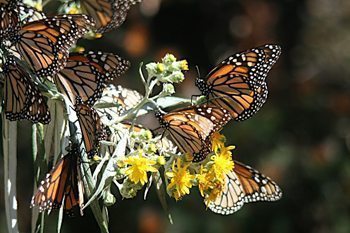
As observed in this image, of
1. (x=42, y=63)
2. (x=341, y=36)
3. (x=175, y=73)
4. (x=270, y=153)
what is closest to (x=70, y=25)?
(x=42, y=63)

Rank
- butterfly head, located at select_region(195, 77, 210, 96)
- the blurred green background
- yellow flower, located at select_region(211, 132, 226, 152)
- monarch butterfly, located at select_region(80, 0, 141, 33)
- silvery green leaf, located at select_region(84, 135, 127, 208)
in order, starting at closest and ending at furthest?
silvery green leaf, located at select_region(84, 135, 127, 208) → yellow flower, located at select_region(211, 132, 226, 152) → butterfly head, located at select_region(195, 77, 210, 96) → monarch butterfly, located at select_region(80, 0, 141, 33) → the blurred green background

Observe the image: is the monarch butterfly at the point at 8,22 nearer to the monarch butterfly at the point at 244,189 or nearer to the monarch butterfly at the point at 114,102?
the monarch butterfly at the point at 114,102

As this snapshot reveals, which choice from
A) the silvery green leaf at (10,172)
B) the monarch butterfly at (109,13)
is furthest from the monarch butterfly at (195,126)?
the monarch butterfly at (109,13)

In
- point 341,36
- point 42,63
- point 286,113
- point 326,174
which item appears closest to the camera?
point 42,63

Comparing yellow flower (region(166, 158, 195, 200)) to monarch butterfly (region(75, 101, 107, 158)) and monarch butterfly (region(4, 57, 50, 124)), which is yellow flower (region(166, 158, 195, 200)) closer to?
monarch butterfly (region(75, 101, 107, 158))

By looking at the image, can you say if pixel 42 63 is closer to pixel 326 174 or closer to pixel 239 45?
pixel 326 174

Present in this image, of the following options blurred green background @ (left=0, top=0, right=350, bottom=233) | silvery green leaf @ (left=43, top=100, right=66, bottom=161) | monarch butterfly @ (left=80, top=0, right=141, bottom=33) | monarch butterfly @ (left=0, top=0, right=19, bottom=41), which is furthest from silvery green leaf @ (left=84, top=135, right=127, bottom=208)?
blurred green background @ (left=0, top=0, right=350, bottom=233)
